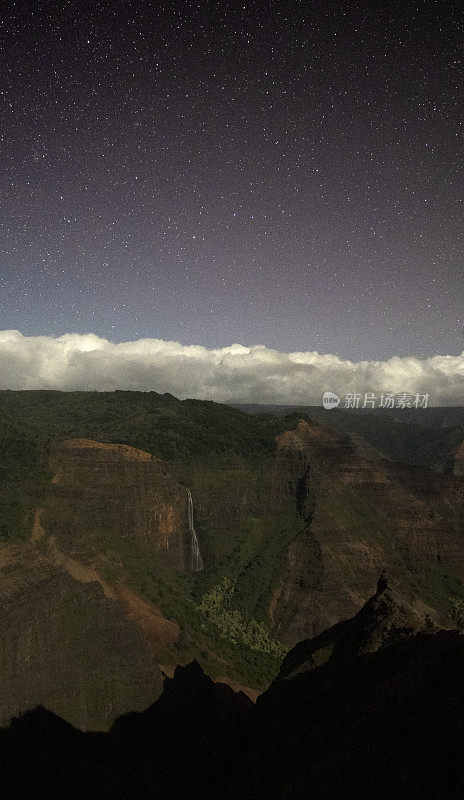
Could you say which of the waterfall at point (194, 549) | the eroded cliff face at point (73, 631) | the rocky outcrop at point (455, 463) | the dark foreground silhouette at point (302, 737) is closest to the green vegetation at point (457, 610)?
the dark foreground silhouette at point (302, 737)

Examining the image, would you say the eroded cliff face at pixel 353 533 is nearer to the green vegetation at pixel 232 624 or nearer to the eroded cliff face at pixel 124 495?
the green vegetation at pixel 232 624

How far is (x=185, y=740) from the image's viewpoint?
24.4 meters

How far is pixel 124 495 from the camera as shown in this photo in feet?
204

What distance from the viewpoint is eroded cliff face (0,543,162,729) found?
73.8 ft

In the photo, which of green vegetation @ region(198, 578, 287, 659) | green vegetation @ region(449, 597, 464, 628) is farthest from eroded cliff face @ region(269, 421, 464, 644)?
green vegetation @ region(198, 578, 287, 659)

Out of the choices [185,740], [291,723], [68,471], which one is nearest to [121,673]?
[185,740]

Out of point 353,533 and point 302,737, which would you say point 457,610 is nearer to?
point 353,533

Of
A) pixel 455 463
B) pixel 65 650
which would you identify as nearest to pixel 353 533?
pixel 65 650

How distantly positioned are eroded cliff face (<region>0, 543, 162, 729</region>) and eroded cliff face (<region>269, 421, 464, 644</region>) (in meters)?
Answer: 34.3

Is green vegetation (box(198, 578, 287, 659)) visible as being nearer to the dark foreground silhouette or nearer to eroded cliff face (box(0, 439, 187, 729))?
eroded cliff face (box(0, 439, 187, 729))

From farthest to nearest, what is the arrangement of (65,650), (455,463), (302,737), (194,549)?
(455,463)
(194,549)
(65,650)
(302,737)

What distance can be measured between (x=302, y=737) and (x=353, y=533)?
51.9 m

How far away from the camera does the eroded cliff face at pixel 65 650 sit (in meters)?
22.5

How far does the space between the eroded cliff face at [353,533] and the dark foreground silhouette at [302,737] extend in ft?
92.3
